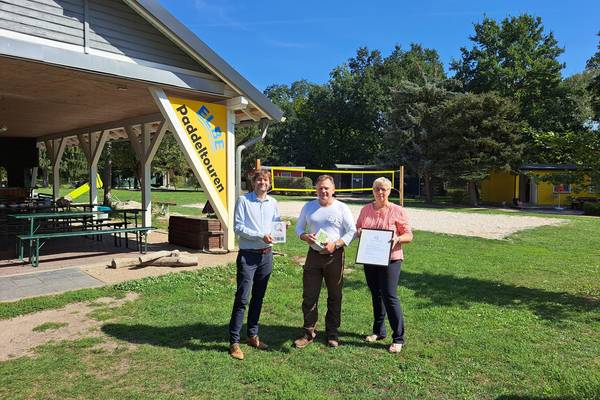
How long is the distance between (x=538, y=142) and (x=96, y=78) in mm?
6775

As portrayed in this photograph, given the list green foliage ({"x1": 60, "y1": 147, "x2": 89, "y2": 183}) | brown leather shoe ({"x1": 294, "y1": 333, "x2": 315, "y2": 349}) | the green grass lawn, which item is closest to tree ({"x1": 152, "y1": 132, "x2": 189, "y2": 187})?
green foliage ({"x1": 60, "y1": 147, "x2": 89, "y2": 183})

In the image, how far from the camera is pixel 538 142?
6.18m

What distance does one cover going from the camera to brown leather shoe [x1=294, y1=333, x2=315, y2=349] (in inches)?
162

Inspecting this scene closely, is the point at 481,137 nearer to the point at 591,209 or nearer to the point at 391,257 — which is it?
the point at 591,209

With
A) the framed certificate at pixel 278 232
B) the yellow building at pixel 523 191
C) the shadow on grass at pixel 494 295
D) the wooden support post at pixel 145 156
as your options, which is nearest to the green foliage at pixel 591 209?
the yellow building at pixel 523 191

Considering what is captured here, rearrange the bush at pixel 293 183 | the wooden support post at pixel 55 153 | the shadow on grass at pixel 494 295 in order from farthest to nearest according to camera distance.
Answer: the bush at pixel 293 183 → the wooden support post at pixel 55 153 → the shadow on grass at pixel 494 295

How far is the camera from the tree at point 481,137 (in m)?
26.4

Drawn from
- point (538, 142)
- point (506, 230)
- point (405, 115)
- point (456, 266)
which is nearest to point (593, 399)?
point (538, 142)

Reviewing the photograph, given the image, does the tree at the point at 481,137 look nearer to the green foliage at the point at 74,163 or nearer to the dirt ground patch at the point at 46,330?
the dirt ground patch at the point at 46,330

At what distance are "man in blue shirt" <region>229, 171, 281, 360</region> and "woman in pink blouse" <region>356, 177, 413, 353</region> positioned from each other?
0.88 m

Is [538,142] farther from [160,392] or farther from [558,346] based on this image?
[160,392]

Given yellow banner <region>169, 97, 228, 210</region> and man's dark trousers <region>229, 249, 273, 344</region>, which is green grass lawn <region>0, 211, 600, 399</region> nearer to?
man's dark trousers <region>229, 249, 273, 344</region>

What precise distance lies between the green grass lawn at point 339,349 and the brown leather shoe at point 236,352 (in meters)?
0.09

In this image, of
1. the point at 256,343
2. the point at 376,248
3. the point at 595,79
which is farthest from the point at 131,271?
the point at 595,79
